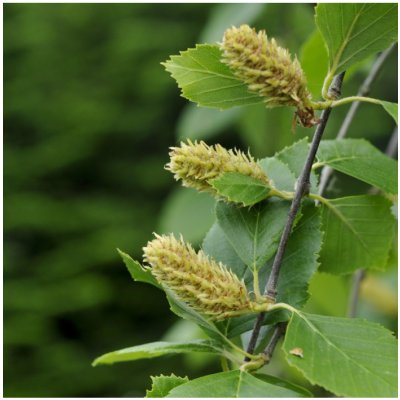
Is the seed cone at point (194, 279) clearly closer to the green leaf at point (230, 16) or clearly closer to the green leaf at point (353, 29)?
the green leaf at point (353, 29)

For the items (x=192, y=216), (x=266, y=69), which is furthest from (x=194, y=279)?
(x=192, y=216)

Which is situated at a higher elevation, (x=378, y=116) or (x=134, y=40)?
(x=134, y=40)

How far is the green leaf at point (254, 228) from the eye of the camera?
2.68 ft

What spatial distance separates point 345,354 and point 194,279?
0.16m

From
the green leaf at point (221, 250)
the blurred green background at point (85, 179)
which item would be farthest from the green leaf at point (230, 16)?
the blurred green background at point (85, 179)

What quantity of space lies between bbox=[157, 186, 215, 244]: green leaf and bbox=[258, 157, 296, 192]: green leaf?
1324 millimetres

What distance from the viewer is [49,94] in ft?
20.3

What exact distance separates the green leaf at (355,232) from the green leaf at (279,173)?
0.34 ft

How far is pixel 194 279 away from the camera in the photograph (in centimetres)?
73

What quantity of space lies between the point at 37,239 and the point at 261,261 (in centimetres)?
562

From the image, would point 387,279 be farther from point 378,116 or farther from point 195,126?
point 378,116

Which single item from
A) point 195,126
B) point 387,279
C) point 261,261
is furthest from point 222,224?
point 387,279

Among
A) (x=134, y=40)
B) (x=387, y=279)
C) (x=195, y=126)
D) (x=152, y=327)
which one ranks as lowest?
(x=152, y=327)

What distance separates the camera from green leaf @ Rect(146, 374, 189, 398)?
2.51ft
